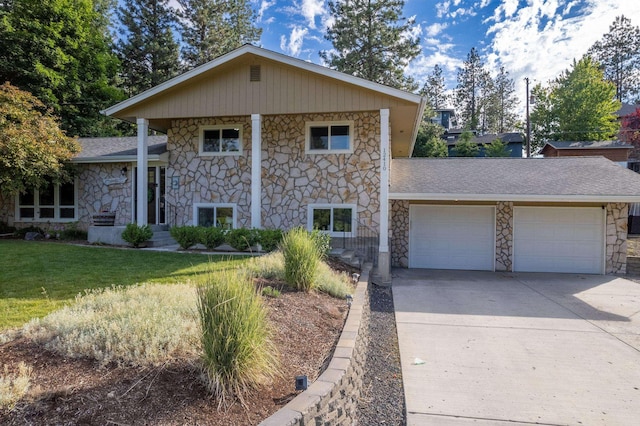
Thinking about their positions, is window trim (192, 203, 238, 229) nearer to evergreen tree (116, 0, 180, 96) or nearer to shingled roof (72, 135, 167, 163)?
shingled roof (72, 135, 167, 163)

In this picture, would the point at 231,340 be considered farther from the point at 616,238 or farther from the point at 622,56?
the point at 622,56

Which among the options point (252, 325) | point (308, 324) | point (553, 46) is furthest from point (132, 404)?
point (553, 46)

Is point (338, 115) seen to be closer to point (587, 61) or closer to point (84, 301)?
point (84, 301)

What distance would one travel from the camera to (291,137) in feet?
33.5

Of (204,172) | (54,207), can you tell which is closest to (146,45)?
(54,207)

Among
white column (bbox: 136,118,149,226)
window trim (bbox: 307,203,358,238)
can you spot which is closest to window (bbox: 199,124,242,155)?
white column (bbox: 136,118,149,226)

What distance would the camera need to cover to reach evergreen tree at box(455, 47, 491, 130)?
41.8 metres

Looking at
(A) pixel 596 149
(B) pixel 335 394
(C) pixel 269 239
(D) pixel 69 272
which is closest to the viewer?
(B) pixel 335 394

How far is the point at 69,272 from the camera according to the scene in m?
6.19

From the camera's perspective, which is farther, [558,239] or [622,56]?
[622,56]

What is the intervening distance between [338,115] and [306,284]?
610 cm

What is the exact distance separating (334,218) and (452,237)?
3.95m

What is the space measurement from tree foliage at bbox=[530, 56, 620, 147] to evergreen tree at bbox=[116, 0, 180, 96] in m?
29.5

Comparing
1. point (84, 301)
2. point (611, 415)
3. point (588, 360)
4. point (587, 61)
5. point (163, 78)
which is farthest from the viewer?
point (587, 61)
